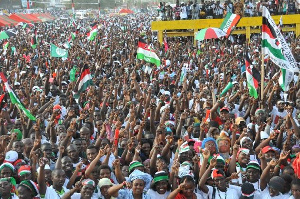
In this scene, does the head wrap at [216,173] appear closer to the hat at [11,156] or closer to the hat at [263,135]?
the hat at [263,135]

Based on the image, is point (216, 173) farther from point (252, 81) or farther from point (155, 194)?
point (252, 81)

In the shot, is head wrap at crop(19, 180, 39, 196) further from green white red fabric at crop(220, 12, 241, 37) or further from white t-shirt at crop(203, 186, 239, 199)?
green white red fabric at crop(220, 12, 241, 37)

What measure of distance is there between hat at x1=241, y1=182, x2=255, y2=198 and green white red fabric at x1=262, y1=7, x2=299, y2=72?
373cm

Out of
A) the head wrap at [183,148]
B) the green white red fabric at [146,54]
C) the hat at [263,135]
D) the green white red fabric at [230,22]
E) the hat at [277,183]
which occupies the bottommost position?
the hat at [263,135]

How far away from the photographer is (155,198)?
5.36 metres

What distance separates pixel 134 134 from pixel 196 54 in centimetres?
1011

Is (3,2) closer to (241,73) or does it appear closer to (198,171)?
(241,73)

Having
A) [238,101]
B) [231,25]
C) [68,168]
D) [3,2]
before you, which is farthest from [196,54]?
[3,2]

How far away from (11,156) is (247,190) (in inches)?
110

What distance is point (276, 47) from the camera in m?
8.98

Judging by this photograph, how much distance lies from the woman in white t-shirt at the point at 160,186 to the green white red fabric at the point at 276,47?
13.3 feet

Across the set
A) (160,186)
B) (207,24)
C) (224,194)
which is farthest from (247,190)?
(207,24)

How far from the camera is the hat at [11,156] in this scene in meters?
6.40

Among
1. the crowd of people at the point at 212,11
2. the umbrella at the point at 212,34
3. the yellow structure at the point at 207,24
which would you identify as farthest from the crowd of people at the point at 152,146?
the crowd of people at the point at 212,11
